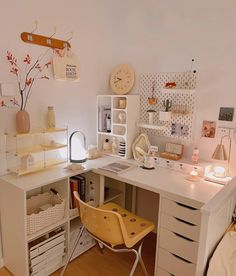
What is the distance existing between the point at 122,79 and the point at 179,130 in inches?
29.7

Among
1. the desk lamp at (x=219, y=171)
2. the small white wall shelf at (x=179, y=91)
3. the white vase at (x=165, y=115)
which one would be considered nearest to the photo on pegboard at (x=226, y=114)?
the desk lamp at (x=219, y=171)

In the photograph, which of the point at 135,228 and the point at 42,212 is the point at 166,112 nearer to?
the point at 135,228

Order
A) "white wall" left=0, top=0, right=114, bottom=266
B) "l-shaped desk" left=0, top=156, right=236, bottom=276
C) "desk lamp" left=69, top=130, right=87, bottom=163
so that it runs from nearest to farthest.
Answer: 1. "l-shaped desk" left=0, top=156, right=236, bottom=276
2. "white wall" left=0, top=0, right=114, bottom=266
3. "desk lamp" left=69, top=130, right=87, bottom=163

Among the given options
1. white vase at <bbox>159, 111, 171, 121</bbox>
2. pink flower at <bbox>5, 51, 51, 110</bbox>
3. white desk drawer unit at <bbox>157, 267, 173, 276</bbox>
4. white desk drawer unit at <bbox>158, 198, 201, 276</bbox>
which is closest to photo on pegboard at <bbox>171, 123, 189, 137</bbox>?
white vase at <bbox>159, 111, 171, 121</bbox>

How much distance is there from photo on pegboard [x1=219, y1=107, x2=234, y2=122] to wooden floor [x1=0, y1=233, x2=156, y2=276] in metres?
1.31

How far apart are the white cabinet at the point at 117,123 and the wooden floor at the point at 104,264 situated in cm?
86

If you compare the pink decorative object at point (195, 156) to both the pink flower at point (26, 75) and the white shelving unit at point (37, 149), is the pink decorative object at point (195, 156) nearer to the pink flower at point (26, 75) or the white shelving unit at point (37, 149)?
the white shelving unit at point (37, 149)

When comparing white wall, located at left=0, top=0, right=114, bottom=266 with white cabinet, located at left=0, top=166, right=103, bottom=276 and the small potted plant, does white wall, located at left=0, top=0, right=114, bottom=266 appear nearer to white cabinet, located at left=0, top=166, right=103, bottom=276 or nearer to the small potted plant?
white cabinet, located at left=0, top=166, right=103, bottom=276

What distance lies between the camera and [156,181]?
5.49 feet

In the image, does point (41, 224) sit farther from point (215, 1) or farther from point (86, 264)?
point (215, 1)

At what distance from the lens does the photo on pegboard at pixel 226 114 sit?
1.78m

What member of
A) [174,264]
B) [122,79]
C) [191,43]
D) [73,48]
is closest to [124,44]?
[122,79]

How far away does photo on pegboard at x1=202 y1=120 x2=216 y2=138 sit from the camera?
1.88 m

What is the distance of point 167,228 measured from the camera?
1533 millimetres
